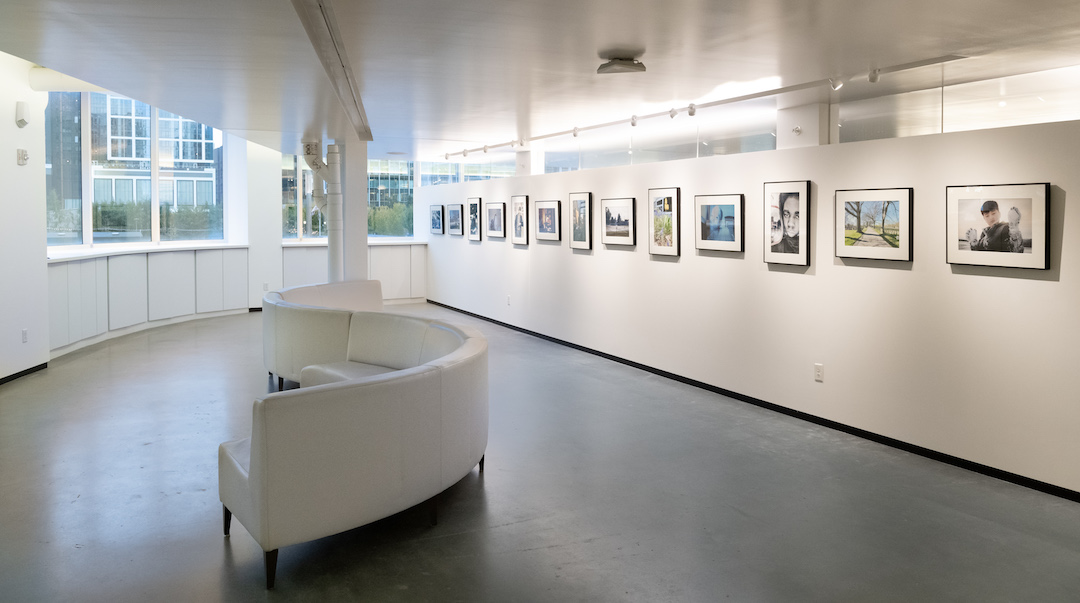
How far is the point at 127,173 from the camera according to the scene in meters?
13.2

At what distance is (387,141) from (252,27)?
25.4ft

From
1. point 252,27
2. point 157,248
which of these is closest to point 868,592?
point 252,27

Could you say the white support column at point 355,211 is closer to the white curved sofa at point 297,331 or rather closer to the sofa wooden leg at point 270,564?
the white curved sofa at point 297,331

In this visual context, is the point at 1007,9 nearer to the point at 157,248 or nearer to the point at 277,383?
the point at 277,383

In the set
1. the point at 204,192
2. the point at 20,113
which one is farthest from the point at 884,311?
the point at 204,192

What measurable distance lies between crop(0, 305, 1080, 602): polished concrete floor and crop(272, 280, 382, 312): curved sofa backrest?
6.55ft

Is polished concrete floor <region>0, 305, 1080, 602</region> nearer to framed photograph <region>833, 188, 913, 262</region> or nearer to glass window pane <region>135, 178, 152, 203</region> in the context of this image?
framed photograph <region>833, 188, 913, 262</region>

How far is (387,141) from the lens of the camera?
12125 mm

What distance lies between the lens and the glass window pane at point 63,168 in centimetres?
1055

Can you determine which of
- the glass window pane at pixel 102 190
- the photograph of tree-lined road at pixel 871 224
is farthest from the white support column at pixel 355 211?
the photograph of tree-lined road at pixel 871 224

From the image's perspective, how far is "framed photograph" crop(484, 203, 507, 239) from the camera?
13023 mm

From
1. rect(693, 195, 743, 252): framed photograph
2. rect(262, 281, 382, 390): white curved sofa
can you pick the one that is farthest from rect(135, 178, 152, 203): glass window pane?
rect(693, 195, 743, 252): framed photograph

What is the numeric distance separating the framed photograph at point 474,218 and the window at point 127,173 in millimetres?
4976

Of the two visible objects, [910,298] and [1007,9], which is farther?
[910,298]
